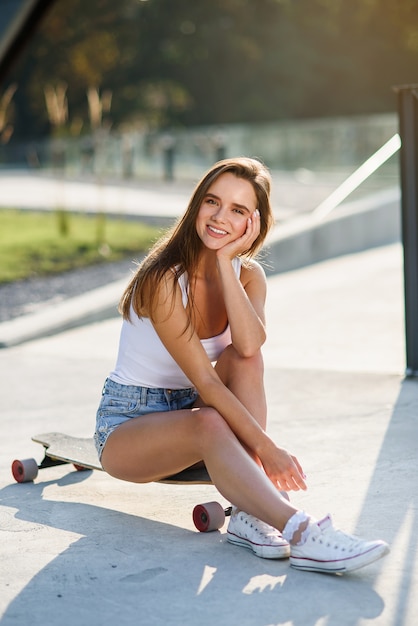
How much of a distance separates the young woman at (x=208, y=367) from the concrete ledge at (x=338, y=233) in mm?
7002

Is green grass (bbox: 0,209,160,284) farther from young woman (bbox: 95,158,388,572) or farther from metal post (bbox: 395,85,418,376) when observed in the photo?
young woman (bbox: 95,158,388,572)

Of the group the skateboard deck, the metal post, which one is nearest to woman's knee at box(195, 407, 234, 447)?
the skateboard deck

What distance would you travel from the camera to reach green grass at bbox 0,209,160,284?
11.8 m

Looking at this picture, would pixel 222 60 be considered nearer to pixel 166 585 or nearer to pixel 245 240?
pixel 245 240

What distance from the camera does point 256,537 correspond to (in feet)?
11.2

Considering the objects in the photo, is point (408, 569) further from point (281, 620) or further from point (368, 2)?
point (368, 2)

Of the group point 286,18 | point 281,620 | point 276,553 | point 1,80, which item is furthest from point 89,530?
point 286,18

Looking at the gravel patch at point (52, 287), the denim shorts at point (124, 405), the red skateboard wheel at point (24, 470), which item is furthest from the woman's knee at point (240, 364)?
the gravel patch at point (52, 287)

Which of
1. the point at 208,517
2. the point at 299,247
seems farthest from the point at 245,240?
the point at 299,247

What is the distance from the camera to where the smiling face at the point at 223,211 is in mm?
3930

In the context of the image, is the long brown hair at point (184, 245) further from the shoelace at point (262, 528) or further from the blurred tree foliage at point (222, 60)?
the blurred tree foliage at point (222, 60)

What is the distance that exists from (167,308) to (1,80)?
1.67m

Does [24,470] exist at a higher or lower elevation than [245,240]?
lower

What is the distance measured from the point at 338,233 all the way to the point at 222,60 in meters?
30.5
